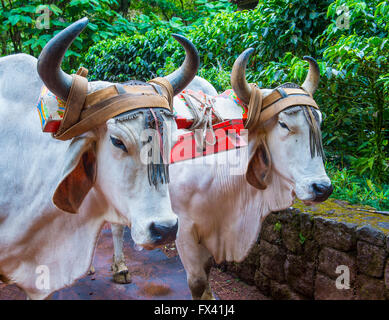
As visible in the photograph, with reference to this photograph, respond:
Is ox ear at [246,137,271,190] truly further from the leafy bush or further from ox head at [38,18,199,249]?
the leafy bush

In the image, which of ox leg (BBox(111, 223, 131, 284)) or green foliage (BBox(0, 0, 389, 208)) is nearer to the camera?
green foliage (BBox(0, 0, 389, 208))

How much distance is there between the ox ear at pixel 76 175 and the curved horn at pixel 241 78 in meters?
1.04

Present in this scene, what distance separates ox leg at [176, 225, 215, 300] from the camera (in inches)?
95.5

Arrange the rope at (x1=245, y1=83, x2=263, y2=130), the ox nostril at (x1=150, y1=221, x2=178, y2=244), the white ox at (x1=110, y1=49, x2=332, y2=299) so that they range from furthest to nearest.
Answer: the rope at (x1=245, y1=83, x2=263, y2=130) < the white ox at (x1=110, y1=49, x2=332, y2=299) < the ox nostril at (x1=150, y1=221, x2=178, y2=244)

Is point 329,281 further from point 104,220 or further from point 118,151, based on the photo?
point 118,151

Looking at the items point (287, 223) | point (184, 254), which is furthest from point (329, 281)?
point (184, 254)

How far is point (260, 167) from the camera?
212cm

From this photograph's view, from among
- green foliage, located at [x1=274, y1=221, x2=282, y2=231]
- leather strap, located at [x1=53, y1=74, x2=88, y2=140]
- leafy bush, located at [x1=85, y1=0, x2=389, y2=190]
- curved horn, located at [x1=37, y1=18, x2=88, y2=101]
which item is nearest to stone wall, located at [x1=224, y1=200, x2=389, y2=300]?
green foliage, located at [x1=274, y1=221, x2=282, y2=231]

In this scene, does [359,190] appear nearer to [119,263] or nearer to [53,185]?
[119,263]

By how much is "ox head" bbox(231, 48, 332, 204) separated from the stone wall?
94 centimetres
